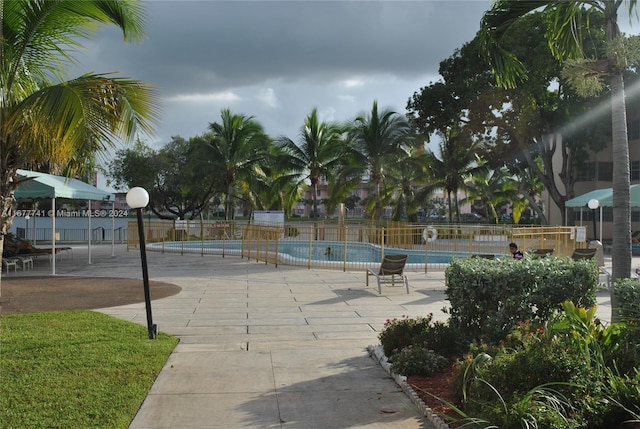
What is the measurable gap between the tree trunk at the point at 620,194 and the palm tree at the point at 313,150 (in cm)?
2648

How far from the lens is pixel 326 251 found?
66.9ft

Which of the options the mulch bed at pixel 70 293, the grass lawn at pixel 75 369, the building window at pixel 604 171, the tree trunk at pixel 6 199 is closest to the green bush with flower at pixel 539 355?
the grass lawn at pixel 75 369

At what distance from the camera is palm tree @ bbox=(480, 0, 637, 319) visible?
6805 millimetres

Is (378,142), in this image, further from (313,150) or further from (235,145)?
(235,145)

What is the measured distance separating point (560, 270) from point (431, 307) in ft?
15.8

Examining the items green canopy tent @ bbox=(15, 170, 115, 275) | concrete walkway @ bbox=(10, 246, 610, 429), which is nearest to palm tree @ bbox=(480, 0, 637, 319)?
concrete walkway @ bbox=(10, 246, 610, 429)

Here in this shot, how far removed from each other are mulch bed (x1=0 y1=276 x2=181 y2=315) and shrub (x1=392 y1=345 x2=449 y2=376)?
6.76 meters

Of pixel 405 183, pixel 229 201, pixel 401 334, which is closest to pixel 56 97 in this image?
pixel 401 334

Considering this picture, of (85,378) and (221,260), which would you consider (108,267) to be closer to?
(221,260)

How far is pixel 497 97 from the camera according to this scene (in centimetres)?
3005

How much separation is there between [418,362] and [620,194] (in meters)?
3.52

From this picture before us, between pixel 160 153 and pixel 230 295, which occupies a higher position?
pixel 160 153

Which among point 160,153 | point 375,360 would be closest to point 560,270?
point 375,360

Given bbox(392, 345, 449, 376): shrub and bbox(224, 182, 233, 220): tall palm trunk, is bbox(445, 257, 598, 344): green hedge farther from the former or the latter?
bbox(224, 182, 233, 220): tall palm trunk
